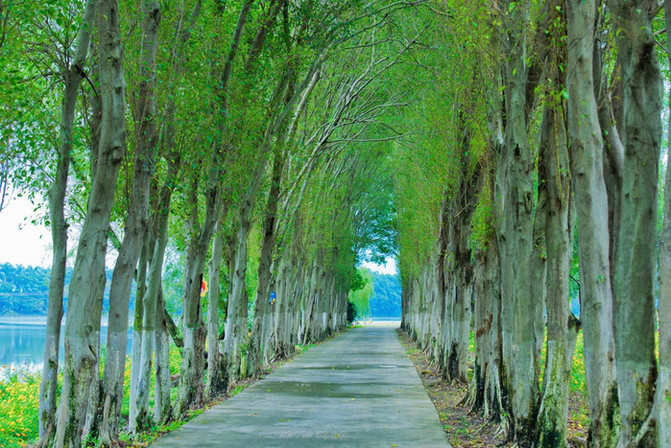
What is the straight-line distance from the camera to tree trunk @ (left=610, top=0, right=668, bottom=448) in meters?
5.88

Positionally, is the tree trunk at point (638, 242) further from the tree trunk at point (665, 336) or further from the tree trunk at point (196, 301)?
the tree trunk at point (196, 301)

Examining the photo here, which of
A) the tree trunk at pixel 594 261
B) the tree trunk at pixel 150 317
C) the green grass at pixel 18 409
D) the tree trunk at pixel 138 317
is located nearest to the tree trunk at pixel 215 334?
the tree trunk at pixel 138 317

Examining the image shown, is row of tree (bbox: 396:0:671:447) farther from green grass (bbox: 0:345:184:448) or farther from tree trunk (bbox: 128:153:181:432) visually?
green grass (bbox: 0:345:184:448)

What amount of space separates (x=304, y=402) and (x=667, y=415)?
1109 centimetres

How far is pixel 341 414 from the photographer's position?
13.8m

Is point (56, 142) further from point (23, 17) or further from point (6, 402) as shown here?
point (6, 402)

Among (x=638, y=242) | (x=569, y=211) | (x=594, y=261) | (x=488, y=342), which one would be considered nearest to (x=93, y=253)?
(x=594, y=261)

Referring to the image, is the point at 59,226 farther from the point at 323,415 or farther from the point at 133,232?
the point at 323,415

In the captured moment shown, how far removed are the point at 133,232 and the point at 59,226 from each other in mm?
1373

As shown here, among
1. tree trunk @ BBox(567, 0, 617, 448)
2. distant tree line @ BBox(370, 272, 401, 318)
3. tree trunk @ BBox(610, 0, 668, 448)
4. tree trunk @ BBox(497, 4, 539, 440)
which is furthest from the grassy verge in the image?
distant tree line @ BBox(370, 272, 401, 318)

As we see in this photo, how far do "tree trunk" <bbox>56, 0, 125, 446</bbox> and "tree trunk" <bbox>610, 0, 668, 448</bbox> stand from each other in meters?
5.93

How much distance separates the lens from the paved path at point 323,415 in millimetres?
10883

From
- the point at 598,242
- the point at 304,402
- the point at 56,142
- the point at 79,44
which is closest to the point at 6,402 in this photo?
the point at 304,402

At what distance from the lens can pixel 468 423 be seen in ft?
42.5
